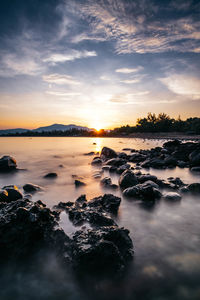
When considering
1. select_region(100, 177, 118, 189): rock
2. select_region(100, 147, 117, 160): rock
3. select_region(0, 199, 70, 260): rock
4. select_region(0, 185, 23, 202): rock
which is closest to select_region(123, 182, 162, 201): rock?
select_region(100, 177, 118, 189): rock

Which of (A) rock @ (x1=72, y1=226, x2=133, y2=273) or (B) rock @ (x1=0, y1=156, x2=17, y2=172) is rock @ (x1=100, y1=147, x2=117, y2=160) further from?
(A) rock @ (x1=72, y1=226, x2=133, y2=273)

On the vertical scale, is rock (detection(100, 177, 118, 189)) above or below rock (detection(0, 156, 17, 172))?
below

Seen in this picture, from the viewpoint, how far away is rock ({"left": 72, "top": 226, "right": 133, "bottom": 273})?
264 cm

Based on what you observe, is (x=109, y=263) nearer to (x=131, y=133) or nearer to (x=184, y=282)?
(x=184, y=282)

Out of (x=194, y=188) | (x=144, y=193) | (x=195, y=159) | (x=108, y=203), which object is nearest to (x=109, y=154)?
(x=195, y=159)

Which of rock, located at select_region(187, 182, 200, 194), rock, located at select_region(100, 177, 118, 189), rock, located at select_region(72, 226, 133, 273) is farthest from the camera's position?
rock, located at select_region(100, 177, 118, 189)

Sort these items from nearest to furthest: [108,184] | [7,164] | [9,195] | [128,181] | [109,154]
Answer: [9,195] → [128,181] → [108,184] → [7,164] → [109,154]

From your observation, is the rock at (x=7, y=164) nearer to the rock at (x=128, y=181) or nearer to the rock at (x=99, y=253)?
the rock at (x=128, y=181)

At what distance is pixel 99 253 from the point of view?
105 inches

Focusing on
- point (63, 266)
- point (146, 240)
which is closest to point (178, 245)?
point (146, 240)

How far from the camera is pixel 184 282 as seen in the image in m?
2.52

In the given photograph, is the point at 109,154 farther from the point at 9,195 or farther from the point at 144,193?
the point at 9,195

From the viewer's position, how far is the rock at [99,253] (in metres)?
2.64

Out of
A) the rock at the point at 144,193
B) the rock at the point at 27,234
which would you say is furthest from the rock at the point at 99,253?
the rock at the point at 144,193
